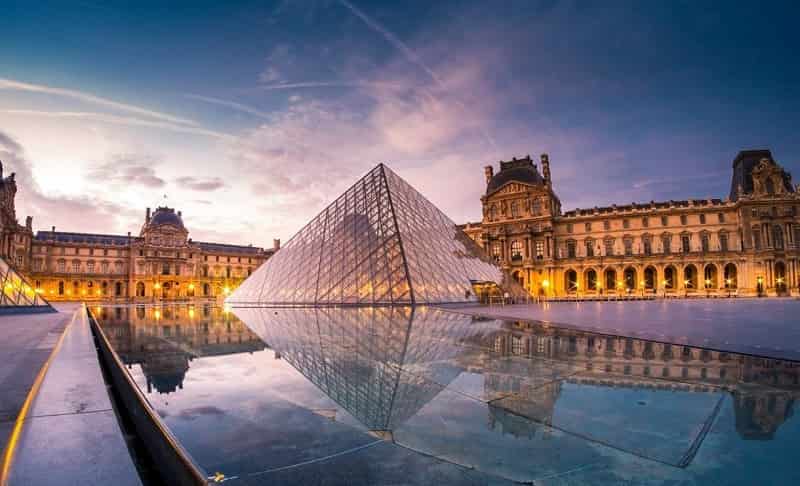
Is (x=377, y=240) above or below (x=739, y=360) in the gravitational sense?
above

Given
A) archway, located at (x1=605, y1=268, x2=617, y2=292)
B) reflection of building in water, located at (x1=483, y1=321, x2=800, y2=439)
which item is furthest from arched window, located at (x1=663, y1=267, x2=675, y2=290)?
reflection of building in water, located at (x1=483, y1=321, x2=800, y2=439)

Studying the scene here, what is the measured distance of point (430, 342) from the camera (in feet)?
26.8

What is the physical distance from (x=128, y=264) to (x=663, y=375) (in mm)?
79692

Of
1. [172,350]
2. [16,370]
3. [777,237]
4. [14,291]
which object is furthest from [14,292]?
[777,237]

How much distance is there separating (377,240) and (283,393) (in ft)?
71.2

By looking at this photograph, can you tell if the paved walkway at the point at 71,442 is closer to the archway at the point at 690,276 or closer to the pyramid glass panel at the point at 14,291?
the pyramid glass panel at the point at 14,291

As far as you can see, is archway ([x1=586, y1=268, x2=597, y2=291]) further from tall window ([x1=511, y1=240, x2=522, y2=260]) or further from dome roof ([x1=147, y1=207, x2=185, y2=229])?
dome roof ([x1=147, y1=207, x2=185, y2=229])

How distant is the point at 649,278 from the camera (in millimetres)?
55000

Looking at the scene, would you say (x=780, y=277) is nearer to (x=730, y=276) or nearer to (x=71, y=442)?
(x=730, y=276)

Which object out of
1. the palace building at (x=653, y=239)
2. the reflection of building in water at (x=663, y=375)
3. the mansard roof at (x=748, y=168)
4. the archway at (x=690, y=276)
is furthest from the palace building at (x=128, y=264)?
the mansard roof at (x=748, y=168)

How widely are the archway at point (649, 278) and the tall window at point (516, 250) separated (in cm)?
1546

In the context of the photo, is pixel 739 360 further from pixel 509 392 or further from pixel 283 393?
pixel 283 393

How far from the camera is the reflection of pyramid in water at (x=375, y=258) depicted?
23922 mm

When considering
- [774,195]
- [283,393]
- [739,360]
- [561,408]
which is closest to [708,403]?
[561,408]
